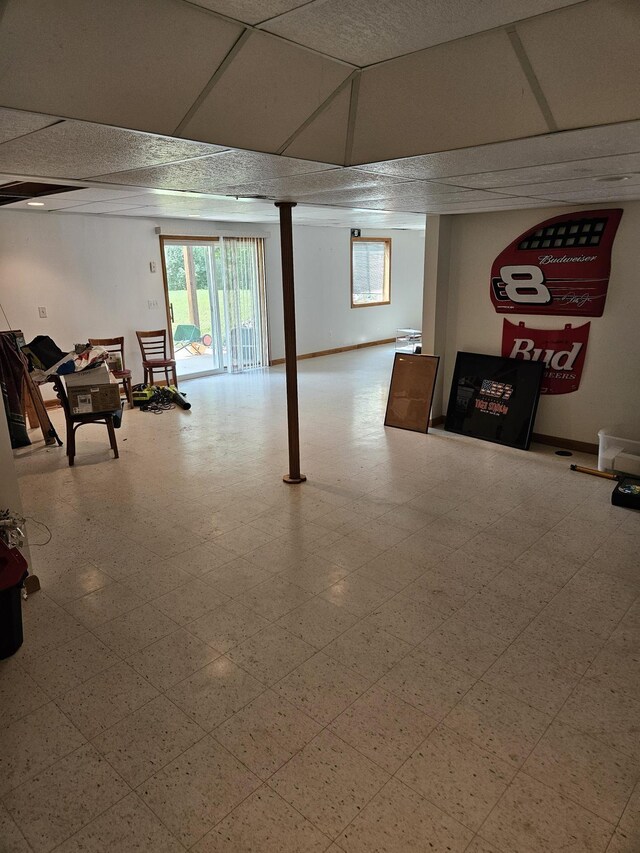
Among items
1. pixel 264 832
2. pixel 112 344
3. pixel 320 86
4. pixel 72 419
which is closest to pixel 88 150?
pixel 320 86

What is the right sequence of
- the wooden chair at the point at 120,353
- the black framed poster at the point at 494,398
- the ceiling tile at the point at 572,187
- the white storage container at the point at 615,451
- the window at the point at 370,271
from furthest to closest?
the window at the point at 370,271
the wooden chair at the point at 120,353
the black framed poster at the point at 494,398
the white storage container at the point at 615,451
the ceiling tile at the point at 572,187

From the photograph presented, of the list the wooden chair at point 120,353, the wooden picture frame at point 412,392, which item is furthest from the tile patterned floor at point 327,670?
the wooden chair at point 120,353

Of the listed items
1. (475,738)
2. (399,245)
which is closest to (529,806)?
(475,738)

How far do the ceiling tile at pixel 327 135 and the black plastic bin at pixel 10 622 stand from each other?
237 cm

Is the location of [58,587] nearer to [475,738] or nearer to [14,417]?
[475,738]

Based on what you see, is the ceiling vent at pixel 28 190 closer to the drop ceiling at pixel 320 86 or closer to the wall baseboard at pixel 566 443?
the drop ceiling at pixel 320 86

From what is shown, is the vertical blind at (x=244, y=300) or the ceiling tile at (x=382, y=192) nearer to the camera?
the ceiling tile at (x=382, y=192)

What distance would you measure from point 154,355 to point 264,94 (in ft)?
21.7

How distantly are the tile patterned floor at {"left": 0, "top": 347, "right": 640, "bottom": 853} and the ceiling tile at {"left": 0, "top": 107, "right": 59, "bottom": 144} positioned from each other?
2.25 m

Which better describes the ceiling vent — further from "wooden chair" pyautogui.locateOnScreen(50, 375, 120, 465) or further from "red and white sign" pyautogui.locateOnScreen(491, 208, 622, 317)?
"red and white sign" pyautogui.locateOnScreen(491, 208, 622, 317)

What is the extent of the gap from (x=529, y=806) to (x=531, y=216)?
4903 millimetres

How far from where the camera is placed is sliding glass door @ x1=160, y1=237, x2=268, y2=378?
867 centimetres

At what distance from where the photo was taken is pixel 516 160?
99.0 inches

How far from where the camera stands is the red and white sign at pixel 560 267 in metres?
4.92
